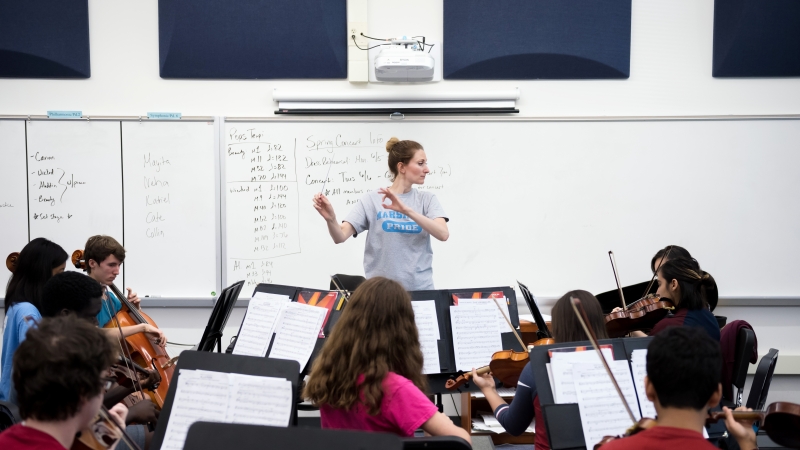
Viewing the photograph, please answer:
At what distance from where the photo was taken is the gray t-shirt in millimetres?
3111

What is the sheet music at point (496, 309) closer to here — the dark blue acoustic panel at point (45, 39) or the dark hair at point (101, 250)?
the dark hair at point (101, 250)

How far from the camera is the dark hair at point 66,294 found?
232cm

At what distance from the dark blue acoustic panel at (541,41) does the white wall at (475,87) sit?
0.24ft

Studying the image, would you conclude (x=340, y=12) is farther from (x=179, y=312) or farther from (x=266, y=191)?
(x=179, y=312)

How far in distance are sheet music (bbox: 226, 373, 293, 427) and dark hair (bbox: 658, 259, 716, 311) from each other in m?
1.95

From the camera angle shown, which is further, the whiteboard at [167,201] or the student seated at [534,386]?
the whiteboard at [167,201]

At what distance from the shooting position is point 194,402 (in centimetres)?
175

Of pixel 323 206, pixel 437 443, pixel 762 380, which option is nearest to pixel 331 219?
pixel 323 206

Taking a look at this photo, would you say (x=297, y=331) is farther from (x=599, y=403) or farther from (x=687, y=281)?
(x=687, y=281)

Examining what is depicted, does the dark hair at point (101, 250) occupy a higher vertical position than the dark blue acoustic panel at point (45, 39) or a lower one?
lower

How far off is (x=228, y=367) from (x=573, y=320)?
1.08 metres

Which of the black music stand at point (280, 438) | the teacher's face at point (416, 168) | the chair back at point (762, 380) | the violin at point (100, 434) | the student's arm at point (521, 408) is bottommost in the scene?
the chair back at point (762, 380)

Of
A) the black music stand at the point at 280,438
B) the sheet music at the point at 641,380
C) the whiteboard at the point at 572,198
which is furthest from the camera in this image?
the whiteboard at the point at 572,198

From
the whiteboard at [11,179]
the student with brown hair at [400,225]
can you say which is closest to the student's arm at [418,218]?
the student with brown hair at [400,225]
